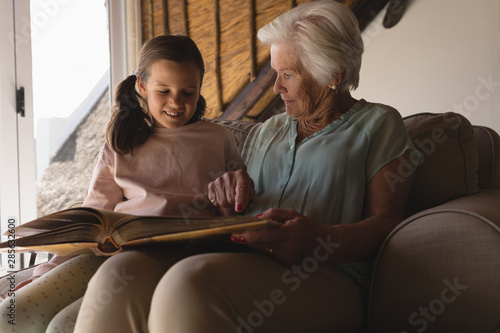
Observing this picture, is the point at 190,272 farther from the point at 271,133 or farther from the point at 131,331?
the point at 271,133

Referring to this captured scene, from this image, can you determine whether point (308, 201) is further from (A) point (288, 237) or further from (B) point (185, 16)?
(B) point (185, 16)

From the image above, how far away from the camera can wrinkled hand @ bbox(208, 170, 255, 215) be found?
4.37 feet

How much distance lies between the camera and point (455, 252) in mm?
1113

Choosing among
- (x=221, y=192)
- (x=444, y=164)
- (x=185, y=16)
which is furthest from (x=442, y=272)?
(x=185, y=16)

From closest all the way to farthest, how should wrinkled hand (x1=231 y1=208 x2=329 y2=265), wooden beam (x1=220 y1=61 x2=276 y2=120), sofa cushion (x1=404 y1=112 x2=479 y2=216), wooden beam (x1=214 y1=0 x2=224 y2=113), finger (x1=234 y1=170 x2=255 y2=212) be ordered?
wrinkled hand (x1=231 y1=208 x2=329 y2=265) → finger (x1=234 y1=170 x2=255 y2=212) → sofa cushion (x1=404 y1=112 x2=479 y2=216) → wooden beam (x1=220 y1=61 x2=276 y2=120) → wooden beam (x1=214 y1=0 x2=224 y2=113)

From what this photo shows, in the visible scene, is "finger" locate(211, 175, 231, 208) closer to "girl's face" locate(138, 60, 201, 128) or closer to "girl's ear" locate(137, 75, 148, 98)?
"girl's face" locate(138, 60, 201, 128)

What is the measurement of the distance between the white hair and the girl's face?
0.89 ft

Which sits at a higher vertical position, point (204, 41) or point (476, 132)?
point (204, 41)

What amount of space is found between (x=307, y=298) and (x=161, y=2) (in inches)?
122

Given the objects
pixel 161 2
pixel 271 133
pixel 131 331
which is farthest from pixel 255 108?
pixel 131 331

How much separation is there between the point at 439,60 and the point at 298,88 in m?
1.88

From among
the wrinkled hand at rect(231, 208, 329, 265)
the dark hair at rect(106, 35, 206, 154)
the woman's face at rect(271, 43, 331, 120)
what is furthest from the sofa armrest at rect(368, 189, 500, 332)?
the dark hair at rect(106, 35, 206, 154)

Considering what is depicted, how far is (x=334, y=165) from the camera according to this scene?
142 centimetres

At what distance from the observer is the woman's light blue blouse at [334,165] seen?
1.39m
